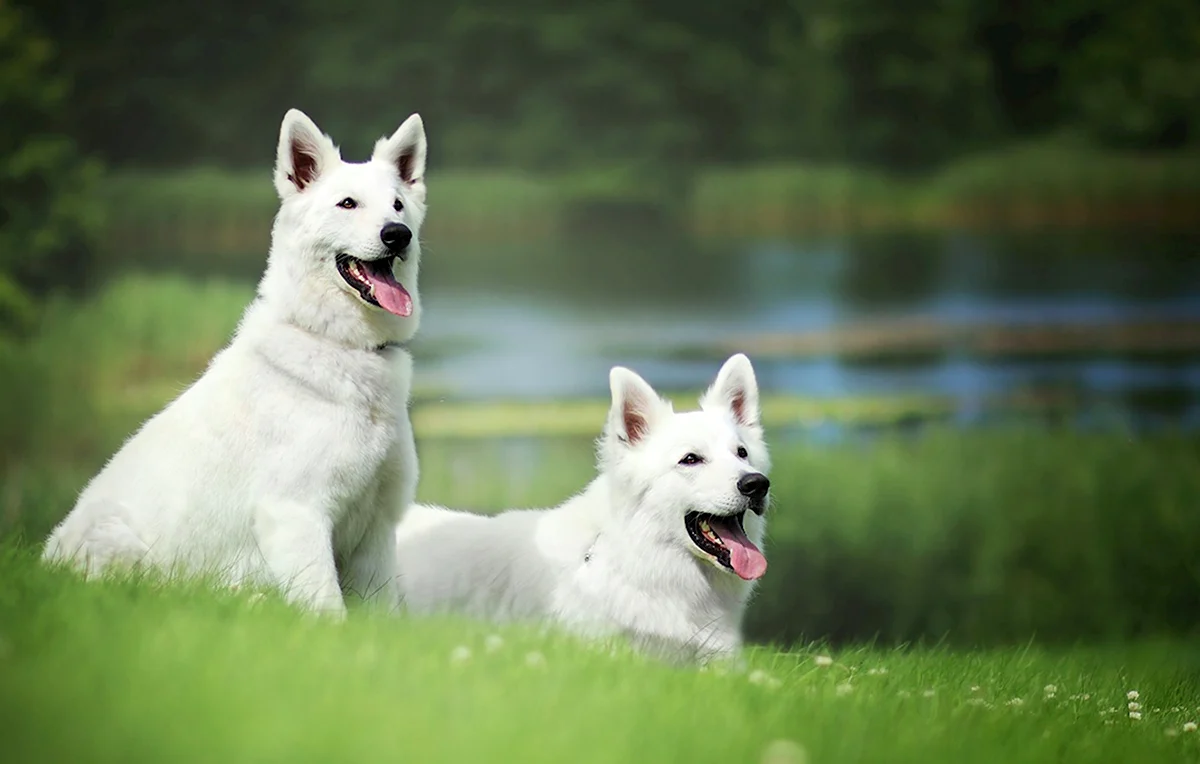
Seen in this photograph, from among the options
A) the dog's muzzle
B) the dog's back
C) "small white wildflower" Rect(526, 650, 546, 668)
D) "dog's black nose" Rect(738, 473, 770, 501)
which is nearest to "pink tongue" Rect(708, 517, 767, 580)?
"dog's black nose" Rect(738, 473, 770, 501)

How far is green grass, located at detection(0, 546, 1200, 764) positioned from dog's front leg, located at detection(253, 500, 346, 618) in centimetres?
12

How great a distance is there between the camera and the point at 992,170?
1136cm

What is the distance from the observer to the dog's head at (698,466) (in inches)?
173

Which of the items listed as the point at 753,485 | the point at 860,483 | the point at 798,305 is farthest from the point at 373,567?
the point at 798,305

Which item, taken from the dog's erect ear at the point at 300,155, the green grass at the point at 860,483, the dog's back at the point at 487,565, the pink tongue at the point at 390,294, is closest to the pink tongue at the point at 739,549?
the dog's back at the point at 487,565

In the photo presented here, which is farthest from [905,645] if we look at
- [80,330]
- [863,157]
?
[80,330]

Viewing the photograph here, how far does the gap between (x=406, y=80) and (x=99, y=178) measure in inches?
98.2

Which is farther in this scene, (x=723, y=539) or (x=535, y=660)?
(x=723, y=539)

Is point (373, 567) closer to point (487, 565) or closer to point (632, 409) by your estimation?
point (487, 565)

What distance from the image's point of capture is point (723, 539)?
177 inches

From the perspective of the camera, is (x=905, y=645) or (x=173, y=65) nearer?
(x=905, y=645)

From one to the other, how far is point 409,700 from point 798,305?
8035 mm

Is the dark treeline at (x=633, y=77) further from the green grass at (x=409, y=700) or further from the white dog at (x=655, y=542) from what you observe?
the green grass at (x=409, y=700)

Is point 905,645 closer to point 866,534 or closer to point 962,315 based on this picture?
point 866,534
